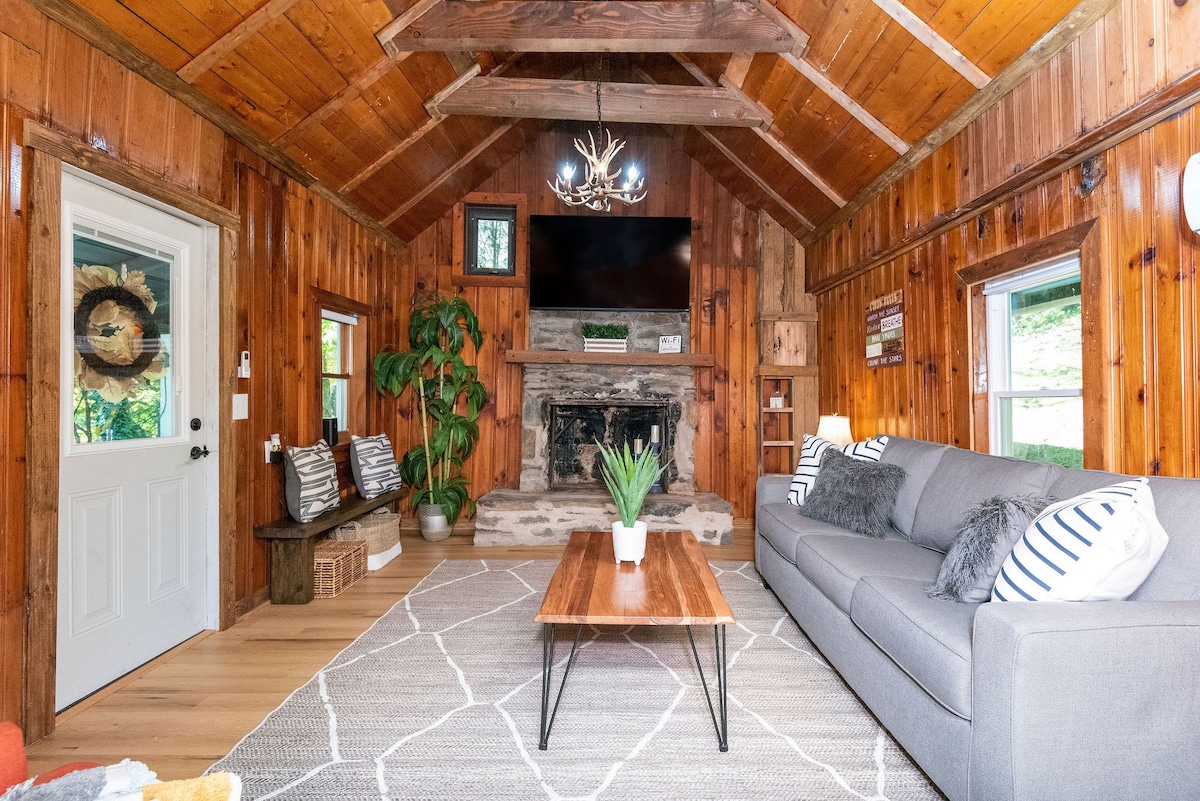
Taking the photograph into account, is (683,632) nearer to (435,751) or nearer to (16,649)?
(435,751)

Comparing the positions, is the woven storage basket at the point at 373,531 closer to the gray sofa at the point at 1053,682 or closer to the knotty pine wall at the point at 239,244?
the knotty pine wall at the point at 239,244

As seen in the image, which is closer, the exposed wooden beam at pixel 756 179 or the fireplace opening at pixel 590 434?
the exposed wooden beam at pixel 756 179

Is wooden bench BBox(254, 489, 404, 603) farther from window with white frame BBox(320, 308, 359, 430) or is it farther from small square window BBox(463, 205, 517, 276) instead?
small square window BBox(463, 205, 517, 276)

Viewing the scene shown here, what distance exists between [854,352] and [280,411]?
3.93 metres

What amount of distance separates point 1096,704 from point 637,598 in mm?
1230

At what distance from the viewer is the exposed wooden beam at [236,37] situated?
2463mm

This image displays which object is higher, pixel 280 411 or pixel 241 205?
pixel 241 205

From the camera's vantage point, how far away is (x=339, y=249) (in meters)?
4.14

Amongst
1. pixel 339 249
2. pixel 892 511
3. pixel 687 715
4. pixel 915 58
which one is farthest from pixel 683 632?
pixel 339 249

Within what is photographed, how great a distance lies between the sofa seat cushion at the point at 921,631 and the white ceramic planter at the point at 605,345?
10.6ft

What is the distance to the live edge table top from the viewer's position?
185 cm

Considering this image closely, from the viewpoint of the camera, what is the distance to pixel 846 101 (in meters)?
3.19

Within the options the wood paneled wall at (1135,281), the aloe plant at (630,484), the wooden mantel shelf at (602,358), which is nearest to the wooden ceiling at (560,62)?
the wood paneled wall at (1135,281)

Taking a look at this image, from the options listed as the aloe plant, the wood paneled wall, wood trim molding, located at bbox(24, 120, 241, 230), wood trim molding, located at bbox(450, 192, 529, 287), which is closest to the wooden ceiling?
wood trim molding, located at bbox(24, 120, 241, 230)
